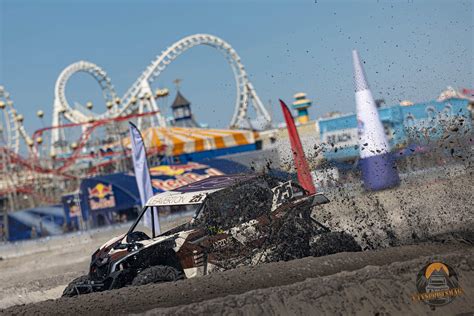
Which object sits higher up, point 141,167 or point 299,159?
point 141,167

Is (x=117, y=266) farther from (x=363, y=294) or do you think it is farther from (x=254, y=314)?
(x=363, y=294)

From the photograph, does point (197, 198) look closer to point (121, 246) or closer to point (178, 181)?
point (121, 246)

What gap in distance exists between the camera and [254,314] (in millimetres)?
6316

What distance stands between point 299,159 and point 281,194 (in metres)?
5.89

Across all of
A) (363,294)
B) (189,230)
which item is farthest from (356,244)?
(363,294)

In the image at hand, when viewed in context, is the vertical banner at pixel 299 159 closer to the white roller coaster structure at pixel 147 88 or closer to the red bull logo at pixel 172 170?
the red bull logo at pixel 172 170

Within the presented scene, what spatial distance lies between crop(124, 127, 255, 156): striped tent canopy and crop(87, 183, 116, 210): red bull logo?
49.5 feet

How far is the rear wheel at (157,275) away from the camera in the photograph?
8.30 m

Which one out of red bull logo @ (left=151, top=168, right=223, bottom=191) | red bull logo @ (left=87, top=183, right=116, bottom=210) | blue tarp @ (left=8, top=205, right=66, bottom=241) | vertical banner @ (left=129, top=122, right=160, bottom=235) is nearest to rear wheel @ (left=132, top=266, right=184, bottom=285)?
vertical banner @ (left=129, top=122, right=160, bottom=235)

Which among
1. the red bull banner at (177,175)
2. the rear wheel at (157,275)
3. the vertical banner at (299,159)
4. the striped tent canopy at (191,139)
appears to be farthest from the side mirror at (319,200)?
the striped tent canopy at (191,139)

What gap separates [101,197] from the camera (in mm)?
34719

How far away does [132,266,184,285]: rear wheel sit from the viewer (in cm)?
830

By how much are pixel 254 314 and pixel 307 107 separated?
A: 53613mm


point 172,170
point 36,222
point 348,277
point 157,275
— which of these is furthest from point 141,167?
point 36,222
